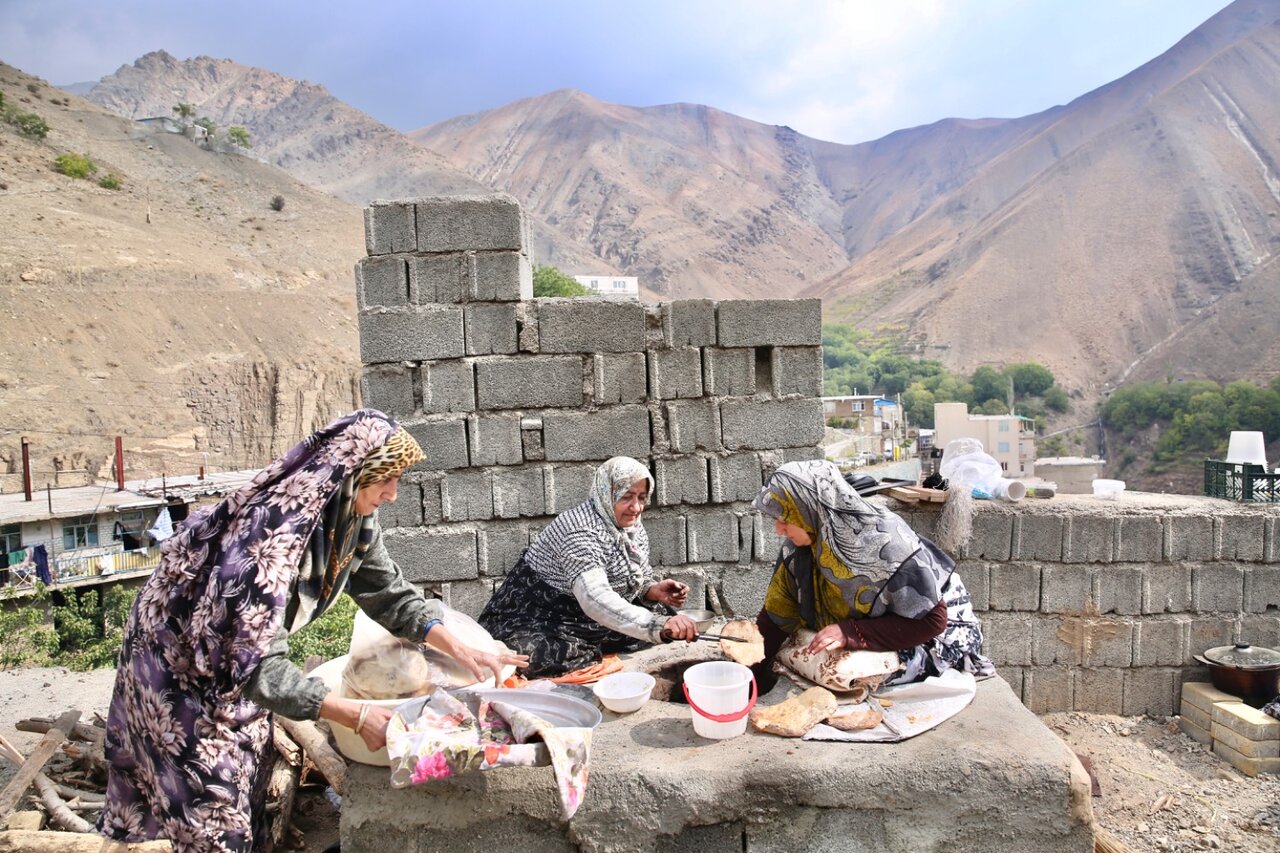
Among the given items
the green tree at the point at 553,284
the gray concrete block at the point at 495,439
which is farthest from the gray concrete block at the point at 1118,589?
the green tree at the point at 553,284

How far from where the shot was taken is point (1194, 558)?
17.0ft

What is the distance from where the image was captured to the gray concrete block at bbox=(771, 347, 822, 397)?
4.45m

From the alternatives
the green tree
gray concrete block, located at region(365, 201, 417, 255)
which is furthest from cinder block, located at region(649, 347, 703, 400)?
the green tree

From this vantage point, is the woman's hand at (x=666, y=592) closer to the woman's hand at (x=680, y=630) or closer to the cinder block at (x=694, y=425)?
the woman's hand at (x=680, y=630)

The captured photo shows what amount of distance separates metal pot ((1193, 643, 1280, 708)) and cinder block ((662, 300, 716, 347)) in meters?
3.97

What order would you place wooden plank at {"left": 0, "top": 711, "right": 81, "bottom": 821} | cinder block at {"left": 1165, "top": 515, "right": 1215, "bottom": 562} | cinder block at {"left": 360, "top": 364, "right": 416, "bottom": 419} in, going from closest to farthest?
wooden plank at {"left": 0, "top": 711, "right": 81, "bottom": 821} → cinder block at {"left": 360, "top": 364, "right": 416, "bottom": 419} → cinder block at {"left": 1165, "top": 515, "right": 1215, "bottom": 562}

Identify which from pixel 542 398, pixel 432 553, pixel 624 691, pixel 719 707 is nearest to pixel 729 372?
pixel 542 398

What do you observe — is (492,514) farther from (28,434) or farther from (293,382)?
(293,382)

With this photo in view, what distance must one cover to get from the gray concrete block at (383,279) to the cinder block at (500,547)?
1314 millimetres

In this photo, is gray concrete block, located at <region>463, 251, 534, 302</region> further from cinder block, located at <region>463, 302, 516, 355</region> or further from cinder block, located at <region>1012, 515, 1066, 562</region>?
cinder block, located at <region>1012, 515, 1066, 562</region>

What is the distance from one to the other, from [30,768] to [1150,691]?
626 centimetres

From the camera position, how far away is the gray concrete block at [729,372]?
4.39 metres

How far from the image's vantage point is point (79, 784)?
3.51 m

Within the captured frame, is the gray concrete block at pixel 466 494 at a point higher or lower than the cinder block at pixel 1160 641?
higher
